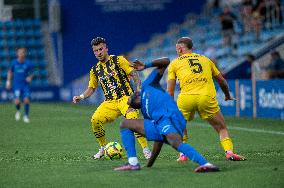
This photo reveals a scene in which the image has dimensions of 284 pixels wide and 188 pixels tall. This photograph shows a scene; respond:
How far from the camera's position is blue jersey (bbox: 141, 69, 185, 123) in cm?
1169

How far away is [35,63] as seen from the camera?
44.7 m

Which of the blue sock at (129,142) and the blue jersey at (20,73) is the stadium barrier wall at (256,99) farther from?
the blue sock at (129,142)

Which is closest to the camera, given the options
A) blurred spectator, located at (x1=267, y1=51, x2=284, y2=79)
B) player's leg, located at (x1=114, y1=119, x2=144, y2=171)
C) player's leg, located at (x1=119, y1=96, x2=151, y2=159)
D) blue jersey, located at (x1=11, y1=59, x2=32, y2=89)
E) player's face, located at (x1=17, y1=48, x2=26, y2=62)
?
player's leg, located at (x1=114, y1=119, x2=144, y2=171)

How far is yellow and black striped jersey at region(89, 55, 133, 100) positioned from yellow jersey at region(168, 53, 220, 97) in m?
1.21

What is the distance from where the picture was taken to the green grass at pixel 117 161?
10.8 meters

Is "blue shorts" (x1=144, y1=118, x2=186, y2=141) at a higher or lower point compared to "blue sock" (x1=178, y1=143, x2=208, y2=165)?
higher

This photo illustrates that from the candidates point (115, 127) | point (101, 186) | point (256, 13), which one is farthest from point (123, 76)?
point (256, 13)

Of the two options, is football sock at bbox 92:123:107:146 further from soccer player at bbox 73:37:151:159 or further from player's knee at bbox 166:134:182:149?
player's knee at bbox 166:134:182:149

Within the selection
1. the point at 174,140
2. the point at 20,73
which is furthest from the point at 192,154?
the point at 20,73

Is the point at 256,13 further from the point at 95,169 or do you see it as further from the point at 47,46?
the point at 95,169

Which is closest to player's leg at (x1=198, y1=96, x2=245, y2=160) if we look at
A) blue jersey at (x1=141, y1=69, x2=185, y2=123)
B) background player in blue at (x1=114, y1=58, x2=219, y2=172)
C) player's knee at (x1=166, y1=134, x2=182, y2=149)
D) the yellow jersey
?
the yellow jersey

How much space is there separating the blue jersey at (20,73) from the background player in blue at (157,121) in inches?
605

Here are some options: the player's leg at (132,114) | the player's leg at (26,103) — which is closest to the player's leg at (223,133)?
the player's leg at (132,114)

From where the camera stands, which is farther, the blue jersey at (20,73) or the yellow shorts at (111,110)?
the blue jersey at (20,73)
